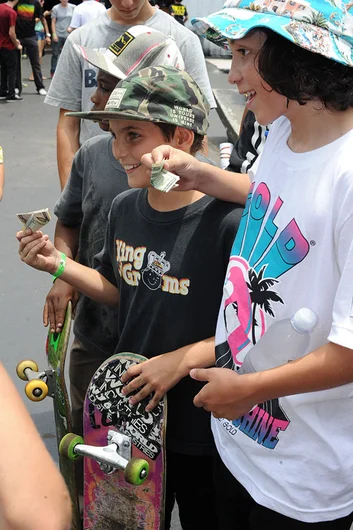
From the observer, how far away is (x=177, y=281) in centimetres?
207

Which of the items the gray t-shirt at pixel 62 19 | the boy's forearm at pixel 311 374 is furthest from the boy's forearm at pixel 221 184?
the gray t-shirt at pixel 62 19

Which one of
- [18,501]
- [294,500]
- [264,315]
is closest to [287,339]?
[264,315]

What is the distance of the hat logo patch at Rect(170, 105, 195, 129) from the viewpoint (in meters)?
2.10

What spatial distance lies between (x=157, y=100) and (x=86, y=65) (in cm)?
135

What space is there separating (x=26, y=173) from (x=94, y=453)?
6265 mm

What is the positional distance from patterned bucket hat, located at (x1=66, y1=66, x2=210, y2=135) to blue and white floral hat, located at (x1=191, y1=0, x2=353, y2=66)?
51 centimetres

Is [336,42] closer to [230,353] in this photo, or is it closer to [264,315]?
[264,315]

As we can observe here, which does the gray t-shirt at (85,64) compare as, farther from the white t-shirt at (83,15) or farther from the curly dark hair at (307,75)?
the white t-shirt at (83,15)

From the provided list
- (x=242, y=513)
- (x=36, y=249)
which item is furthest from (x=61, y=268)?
(x=242, y=513)

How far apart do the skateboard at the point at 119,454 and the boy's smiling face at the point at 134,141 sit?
1.91 ft

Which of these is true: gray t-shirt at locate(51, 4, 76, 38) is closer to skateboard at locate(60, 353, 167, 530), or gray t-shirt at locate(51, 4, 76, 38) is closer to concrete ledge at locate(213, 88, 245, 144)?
concrete ledge at locate(213, 88, 245, 144)

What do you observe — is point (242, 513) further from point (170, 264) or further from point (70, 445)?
point (170, 264)

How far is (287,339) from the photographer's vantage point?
5.21ft

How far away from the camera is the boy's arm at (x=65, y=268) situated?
2215 millimetres
